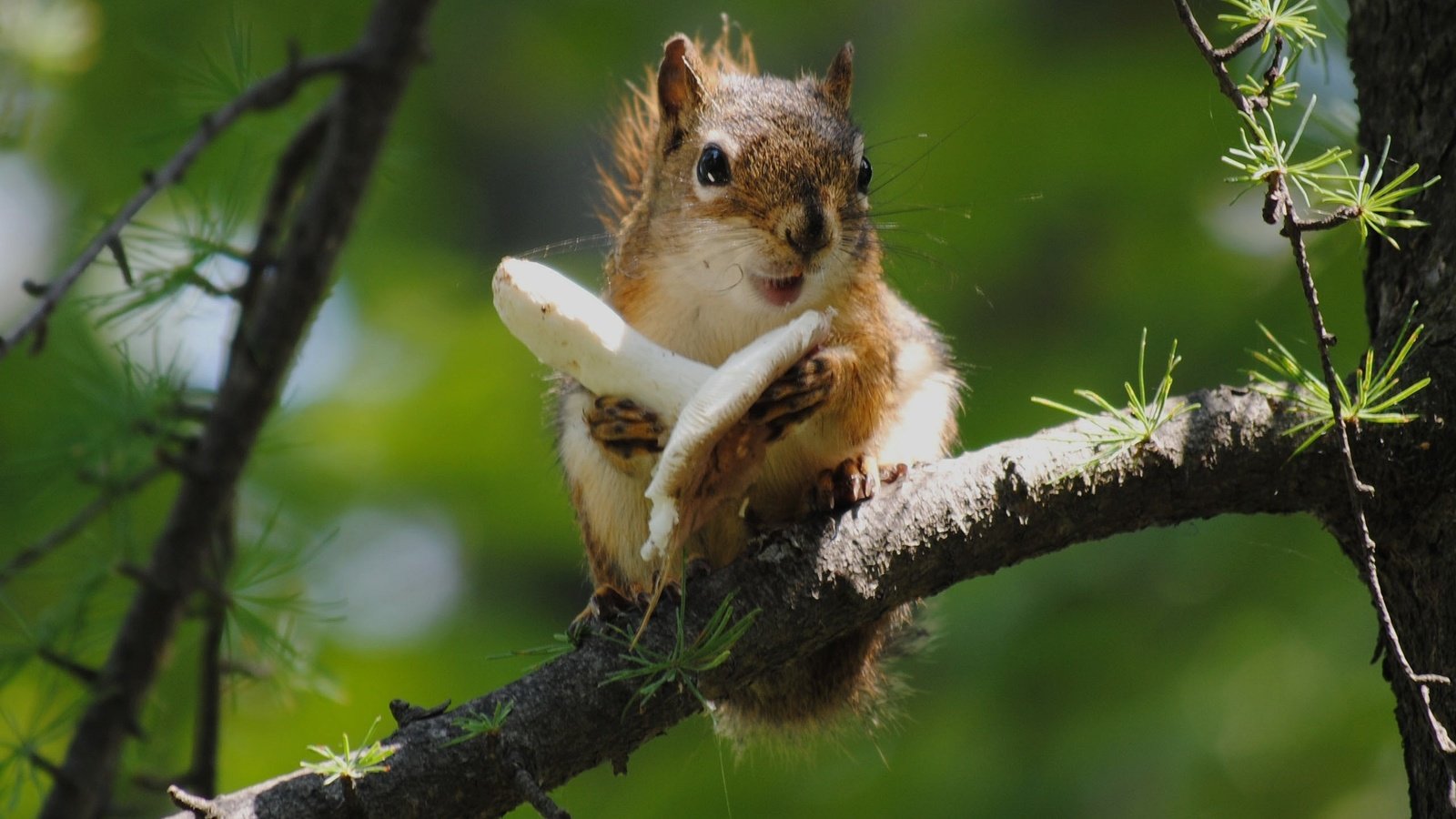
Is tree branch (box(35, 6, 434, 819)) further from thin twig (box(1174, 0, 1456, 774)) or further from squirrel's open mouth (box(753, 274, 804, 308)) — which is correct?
thin twig (box(1174, 0, 1456, 774))

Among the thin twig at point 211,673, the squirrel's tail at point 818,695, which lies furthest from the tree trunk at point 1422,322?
the thin twig at point 211,673

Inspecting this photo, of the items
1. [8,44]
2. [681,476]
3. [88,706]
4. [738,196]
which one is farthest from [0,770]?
[8,44]

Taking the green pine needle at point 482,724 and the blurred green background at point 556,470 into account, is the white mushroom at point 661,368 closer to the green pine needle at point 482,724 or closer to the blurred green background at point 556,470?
the green pine needle at point 482,724

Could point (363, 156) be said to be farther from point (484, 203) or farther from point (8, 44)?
point (484, 203)

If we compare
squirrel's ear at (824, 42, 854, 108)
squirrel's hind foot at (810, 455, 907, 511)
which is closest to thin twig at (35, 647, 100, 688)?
squirrel's hind foot at (810, 455, 907, 511)

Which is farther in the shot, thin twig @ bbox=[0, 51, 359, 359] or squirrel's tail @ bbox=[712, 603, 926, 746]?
squirrel's tail @ bbox=[712, 603, 926, 746]

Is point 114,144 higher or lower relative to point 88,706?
higher
